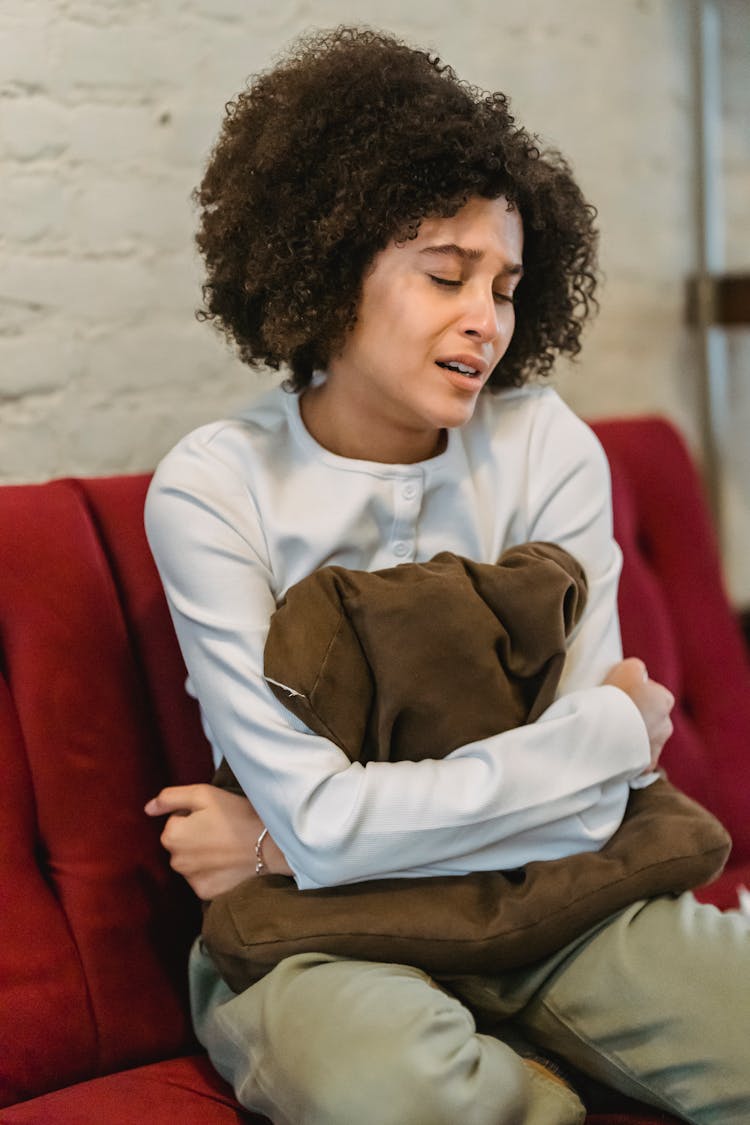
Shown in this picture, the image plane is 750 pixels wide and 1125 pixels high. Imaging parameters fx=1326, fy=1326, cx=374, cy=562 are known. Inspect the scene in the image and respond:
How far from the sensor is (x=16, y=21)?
166cm

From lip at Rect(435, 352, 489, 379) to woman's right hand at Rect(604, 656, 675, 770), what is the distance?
358mm

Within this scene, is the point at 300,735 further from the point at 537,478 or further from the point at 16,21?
the point at 16,21

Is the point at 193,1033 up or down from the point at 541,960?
down

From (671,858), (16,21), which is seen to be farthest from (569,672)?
(16,21)

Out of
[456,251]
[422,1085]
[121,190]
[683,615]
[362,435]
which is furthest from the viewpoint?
[683,615]

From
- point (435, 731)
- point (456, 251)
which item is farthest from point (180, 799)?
point (456, 251)

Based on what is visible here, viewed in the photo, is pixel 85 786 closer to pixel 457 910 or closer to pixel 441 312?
pixel 457 910

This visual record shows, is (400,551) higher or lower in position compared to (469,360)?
lower

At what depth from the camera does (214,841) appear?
1.38 meters

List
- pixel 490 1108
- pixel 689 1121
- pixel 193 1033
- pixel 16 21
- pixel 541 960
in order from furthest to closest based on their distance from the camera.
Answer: pixel 16 21 < pixel 193 1033 < pixel 541 960 < pixel 689 1121 < pixel 490 1108

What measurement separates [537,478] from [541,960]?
532mm

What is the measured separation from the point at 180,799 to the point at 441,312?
1.91 ft

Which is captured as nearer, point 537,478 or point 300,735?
point 300,735

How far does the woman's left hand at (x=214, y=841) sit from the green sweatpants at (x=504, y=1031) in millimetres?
119
